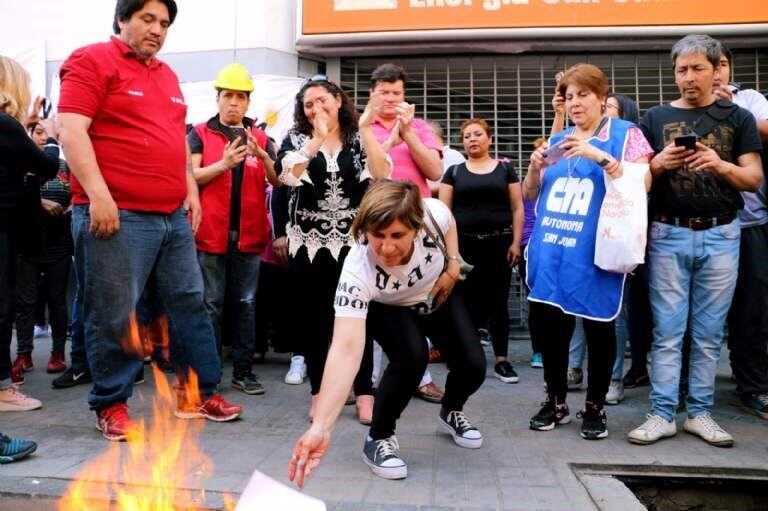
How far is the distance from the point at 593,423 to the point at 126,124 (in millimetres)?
3039

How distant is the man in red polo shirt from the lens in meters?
3.43

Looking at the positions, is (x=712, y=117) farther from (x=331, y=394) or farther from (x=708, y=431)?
(x=331, y=394)

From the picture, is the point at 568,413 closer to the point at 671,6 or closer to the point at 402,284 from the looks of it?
the point at 402,284

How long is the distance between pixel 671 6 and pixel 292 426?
6202mm

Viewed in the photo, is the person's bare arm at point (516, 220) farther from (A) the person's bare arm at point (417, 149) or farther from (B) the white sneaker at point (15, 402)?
(B) the white sneaker at point (15, 402)

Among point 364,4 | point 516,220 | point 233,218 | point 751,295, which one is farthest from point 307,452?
point 364,4

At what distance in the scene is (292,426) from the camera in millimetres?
3914

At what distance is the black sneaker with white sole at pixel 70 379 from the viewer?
4.84 m

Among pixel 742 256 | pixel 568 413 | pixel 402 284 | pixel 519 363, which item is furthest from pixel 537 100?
pixel 402 284

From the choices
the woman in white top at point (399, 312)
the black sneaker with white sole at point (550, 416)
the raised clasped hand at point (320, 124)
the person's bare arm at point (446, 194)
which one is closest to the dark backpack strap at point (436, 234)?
the woman in white top at point (399, 312)

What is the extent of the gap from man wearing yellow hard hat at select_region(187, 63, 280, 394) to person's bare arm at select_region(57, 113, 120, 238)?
1.23m

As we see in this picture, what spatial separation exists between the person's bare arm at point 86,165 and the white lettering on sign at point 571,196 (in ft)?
7.99

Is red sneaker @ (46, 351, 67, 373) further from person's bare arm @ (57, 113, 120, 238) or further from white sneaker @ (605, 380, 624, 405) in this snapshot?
white sneaker @ (605, 380, 624, 405)

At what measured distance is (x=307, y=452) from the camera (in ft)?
7.08
